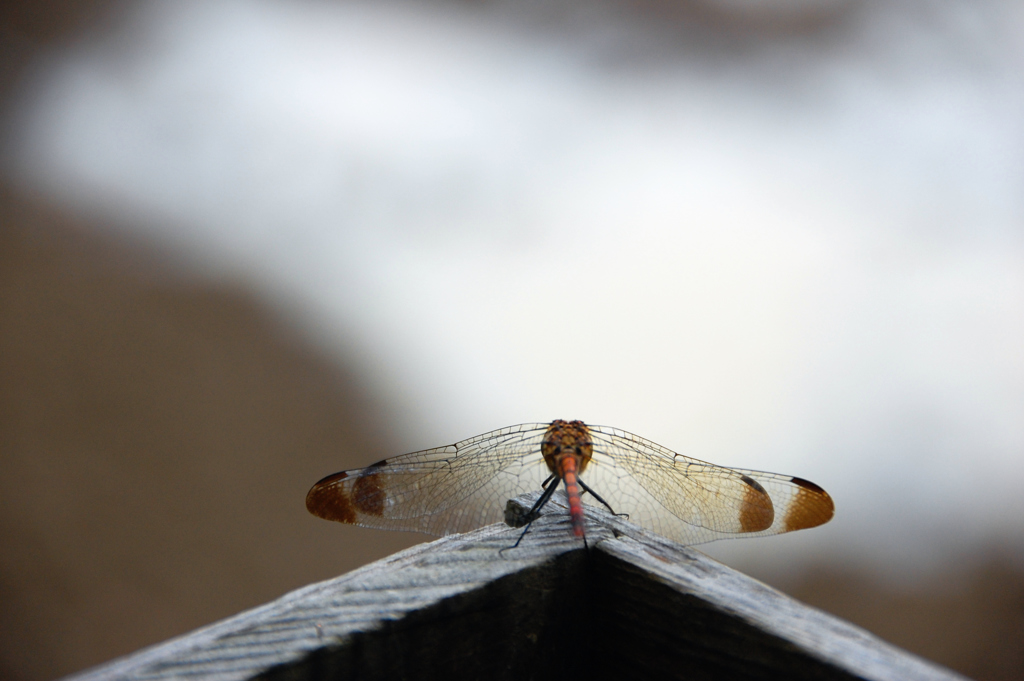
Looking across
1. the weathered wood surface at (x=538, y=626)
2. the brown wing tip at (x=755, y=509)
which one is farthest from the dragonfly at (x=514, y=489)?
the weathered wood surface at (x=538, y=626)

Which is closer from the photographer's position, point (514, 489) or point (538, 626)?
point (538, 626)

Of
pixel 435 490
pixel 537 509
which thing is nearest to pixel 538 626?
pixel 537 509

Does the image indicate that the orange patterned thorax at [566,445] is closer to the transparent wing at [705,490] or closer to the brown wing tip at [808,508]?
the transparent wing at [705,490]

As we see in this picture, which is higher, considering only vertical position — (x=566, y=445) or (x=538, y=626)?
(x=566, y=445)

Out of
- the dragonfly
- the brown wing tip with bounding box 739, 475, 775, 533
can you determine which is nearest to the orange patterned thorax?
the dragonfly

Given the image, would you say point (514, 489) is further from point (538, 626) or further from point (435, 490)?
point (538, 626)

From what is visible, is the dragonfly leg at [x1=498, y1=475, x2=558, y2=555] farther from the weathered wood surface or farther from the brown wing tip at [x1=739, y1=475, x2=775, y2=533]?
the brown wing tip at [x1=739, y1=475, x2=775, y2=533]

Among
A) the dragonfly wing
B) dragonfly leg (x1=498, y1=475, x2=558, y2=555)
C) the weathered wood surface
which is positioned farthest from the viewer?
the dragonfly wing
